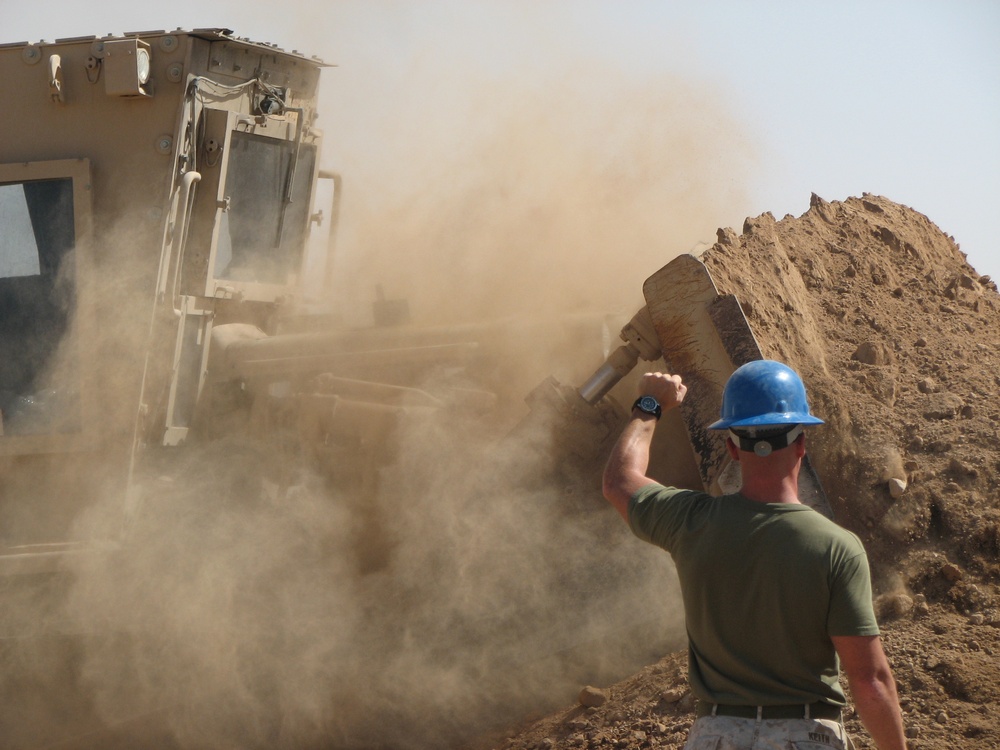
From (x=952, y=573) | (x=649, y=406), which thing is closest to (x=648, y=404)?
(x=649, y=406)

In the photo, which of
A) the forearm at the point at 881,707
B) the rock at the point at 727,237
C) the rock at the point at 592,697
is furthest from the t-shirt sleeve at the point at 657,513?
the rock at the point at 727,237

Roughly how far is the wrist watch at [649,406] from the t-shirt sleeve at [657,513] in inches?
8.7

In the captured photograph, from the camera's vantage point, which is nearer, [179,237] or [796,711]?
[796,711]

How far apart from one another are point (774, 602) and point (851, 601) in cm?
16

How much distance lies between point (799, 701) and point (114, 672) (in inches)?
150

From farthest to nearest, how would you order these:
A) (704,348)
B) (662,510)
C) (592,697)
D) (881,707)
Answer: (704,348) < (592,697) < (662,510) < (881,707)

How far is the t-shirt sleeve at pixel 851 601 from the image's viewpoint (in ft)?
6.61

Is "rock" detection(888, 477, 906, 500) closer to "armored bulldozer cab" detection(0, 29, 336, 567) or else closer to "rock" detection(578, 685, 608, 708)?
"rock" detection(578, 685, 608, 708)

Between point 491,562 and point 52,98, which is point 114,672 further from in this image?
point 52,98

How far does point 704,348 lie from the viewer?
164 inches

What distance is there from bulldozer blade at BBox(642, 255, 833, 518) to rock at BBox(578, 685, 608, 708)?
932mm

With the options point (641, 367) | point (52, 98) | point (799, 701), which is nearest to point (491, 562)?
point (641, 367)

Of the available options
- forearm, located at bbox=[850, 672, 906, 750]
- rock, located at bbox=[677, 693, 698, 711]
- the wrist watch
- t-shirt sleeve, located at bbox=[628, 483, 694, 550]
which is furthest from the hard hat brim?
rock, located at bbox=[677, 693, 698, 711]

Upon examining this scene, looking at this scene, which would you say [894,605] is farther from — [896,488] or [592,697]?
[592,697]
